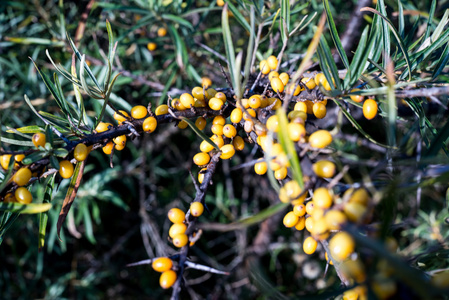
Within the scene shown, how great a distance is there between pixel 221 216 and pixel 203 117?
1.32m

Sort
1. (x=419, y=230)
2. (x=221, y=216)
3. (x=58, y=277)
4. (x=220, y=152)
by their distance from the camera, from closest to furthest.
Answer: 1. (x=220, y=152)
2. (x=419, y=230)
3. (x=58, y=277)
4. (x=221, y=216)

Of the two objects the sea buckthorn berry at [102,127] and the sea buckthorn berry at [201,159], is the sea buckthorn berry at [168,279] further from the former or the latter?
the sea buckthorn berry at [102,127]

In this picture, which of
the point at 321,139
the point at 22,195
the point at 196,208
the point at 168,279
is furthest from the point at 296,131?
the point at 22,195

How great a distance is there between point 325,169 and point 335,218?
0.28 feet

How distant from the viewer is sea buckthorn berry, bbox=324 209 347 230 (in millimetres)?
355

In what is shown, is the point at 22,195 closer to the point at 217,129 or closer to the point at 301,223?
the point at 217,129

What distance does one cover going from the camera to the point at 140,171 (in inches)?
63.6

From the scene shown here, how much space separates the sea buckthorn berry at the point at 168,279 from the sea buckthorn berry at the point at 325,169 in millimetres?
334

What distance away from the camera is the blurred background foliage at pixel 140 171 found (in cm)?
116

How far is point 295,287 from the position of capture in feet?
6.09

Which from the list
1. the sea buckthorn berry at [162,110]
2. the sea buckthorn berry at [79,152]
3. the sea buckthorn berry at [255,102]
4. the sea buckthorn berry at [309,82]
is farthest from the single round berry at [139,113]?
Result: the sea buckthorn berry at [309,82]

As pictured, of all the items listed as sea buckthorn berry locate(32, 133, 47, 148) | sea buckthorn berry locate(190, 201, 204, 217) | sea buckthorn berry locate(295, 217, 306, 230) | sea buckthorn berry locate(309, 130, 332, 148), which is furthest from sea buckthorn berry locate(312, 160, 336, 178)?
sea buckthorn berry locate(32, 133, 47, 148)

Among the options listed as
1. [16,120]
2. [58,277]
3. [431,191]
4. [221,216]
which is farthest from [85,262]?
[431,191]

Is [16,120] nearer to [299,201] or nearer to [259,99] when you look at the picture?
[259,99]
